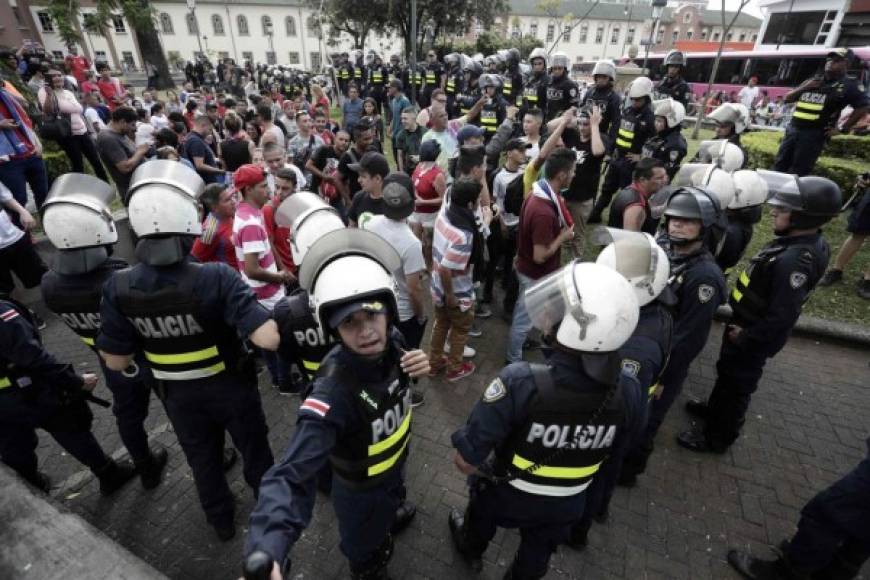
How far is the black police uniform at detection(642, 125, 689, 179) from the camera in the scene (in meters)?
6.51

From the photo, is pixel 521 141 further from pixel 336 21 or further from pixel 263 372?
pixel 336 21

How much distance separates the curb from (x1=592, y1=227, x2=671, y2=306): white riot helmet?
11.9 feet

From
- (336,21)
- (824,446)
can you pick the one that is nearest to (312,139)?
(824,446)

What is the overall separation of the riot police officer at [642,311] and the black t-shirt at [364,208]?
2.34 m

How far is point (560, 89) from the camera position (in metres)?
9.43

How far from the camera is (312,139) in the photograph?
7508 mm

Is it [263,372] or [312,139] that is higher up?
[312,139]

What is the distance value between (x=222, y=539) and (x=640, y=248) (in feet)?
11.7

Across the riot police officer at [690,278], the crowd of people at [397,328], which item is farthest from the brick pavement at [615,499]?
the riot police officer at [690,278]

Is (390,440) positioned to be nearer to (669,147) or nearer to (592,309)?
(592,309)

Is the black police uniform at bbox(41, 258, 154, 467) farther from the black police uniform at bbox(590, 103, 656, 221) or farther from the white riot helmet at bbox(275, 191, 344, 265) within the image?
the black police uniform at bbox(590, 103, 656, 221)

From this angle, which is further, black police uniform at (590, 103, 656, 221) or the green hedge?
the green hedge

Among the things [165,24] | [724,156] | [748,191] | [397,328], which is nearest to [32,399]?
[397,328]

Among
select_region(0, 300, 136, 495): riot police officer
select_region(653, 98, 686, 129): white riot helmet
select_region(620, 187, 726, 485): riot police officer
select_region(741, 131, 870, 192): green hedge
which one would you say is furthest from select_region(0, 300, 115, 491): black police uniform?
select_region(741, 131, 870, 192): green hedge
